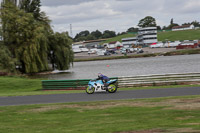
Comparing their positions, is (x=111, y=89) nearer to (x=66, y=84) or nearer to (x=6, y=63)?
(x=66, y=84)

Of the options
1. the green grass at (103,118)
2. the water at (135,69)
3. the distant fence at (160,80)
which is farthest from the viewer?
the water at (135,69)

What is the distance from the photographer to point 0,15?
54.9 meters

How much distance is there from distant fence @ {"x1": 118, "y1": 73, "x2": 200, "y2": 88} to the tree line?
1034 inches

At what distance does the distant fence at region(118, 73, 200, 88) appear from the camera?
84.9 ft

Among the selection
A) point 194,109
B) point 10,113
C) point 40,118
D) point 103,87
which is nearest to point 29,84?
point 103,87

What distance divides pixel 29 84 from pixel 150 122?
73.7 ft

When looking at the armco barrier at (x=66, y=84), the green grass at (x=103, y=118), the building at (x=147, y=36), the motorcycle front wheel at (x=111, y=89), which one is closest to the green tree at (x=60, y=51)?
the armco barrier at (x=66, y=84)

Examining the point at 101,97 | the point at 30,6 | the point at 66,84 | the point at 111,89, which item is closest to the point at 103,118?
the point at 101,97

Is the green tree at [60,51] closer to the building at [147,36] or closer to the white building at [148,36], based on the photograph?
the building at [147,36]

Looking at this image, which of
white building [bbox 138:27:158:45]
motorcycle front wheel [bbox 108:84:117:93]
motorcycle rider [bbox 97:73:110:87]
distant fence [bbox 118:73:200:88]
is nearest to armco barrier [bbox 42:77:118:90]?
distant fence [bbox 118:73:200:88]

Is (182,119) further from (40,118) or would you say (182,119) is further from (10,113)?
(10,113)

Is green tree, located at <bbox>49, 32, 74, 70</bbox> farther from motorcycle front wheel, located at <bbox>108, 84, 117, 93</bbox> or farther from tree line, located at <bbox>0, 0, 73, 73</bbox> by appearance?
motorcycle front wheel, located at <bbox>108, 84, 117, 93</bbox>

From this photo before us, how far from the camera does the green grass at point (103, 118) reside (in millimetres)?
10188

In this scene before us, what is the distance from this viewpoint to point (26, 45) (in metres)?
53.7
